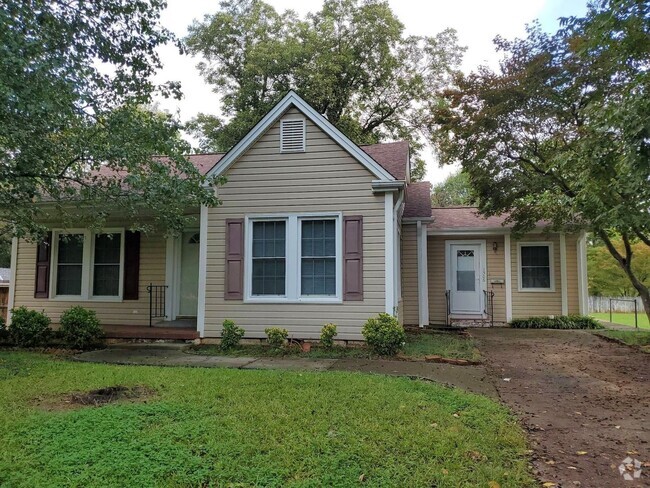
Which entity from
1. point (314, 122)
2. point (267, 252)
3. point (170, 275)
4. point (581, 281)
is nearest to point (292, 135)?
point (314, 122)

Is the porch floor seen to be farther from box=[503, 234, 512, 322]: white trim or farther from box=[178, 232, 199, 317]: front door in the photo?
box=[503, 234, 512, 322]: white trim

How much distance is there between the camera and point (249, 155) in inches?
356

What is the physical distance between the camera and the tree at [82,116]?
588 cm

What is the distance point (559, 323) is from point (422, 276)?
4.00 meters

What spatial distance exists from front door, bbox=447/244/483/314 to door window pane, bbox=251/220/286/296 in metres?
6.23

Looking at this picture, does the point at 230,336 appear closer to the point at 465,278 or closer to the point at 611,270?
the point at 465,278

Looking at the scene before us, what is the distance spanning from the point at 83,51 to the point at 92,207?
2675 mm

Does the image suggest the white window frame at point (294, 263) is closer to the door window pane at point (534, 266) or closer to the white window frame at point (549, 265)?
the white window frame at point (549, 265)

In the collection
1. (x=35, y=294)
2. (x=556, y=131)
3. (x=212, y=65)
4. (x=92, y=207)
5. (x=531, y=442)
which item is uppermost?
(x=212, y=65)

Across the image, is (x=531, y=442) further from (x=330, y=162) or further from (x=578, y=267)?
(x=578, y=267)

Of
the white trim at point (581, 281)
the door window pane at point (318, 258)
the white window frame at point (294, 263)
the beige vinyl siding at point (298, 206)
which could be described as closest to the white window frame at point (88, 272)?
the beige vinyl siding at point (298, 206)

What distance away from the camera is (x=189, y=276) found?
34.6 ft

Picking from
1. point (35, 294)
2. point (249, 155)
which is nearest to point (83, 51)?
point (249, 155)

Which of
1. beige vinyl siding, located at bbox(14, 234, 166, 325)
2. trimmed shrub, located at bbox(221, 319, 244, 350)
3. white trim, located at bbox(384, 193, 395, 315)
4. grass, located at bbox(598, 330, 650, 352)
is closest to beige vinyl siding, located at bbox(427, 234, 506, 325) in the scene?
grass, located at bbox(598, 330, 650, 352)
